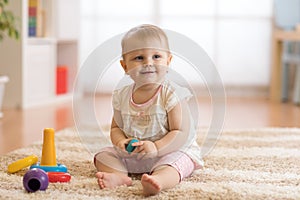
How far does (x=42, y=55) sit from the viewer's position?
3109 millimetres

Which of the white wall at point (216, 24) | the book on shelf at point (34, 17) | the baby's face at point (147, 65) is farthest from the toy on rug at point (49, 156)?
the white wall at point (216, 24)

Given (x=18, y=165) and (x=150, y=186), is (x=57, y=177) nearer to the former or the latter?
(x=18, y=165)

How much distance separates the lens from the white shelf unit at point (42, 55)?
9.47 feet

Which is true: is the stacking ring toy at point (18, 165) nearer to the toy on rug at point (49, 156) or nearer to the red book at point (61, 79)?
the toy on rug at point (49, 156)

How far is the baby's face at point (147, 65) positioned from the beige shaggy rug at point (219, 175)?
0.78 feet

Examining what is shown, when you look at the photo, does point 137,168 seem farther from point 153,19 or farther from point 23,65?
point 153,19

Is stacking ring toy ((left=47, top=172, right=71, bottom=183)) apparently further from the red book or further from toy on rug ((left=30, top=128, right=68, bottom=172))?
the red book

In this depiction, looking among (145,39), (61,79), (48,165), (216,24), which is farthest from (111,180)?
(216,24)

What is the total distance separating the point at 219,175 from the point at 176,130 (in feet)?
0.52

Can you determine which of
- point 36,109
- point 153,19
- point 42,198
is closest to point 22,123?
point 36,109

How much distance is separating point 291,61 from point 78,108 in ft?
6.92

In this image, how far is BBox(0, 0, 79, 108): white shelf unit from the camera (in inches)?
114

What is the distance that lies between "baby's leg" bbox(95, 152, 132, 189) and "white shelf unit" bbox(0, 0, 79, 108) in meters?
1.59

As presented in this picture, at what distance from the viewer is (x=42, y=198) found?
117cm
